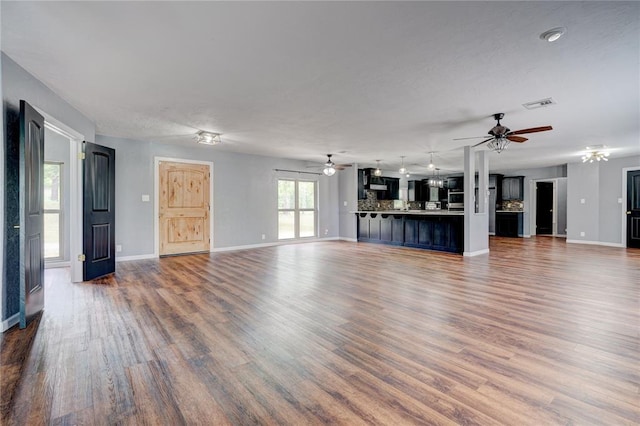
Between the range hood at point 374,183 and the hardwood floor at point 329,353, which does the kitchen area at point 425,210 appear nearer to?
the range hood at point 374,183

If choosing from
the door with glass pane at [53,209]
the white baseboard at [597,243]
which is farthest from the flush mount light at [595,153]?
the door with glass pane at [53,209]

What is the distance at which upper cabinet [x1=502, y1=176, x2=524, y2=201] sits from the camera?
1066cm

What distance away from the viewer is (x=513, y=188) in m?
10.8

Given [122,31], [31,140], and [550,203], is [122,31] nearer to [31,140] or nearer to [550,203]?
[31,140]

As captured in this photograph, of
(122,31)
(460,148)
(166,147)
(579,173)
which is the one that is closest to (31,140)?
(122,31)

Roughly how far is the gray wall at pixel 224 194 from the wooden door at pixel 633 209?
25.4 ft

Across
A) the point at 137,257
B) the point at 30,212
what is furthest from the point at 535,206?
the point at 30,212

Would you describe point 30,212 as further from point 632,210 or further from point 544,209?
point 544,209

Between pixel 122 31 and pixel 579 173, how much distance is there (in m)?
11.2

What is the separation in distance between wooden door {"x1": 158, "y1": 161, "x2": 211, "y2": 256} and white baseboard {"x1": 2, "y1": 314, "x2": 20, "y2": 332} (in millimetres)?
3753

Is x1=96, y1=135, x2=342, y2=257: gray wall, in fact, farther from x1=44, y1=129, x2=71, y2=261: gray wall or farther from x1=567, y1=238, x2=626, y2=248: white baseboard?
x1=567, y1=238, x2=626, y2=248: white baseboard

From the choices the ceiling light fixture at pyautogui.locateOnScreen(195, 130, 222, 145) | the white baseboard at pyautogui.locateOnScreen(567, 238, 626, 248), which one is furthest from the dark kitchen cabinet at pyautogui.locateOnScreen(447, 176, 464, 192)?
the ceiling light fixture at pyautogui.locateOnScreen(195, 130, 222, 145)

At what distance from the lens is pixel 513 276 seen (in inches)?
184

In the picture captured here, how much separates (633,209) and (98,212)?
11906 millimetres
